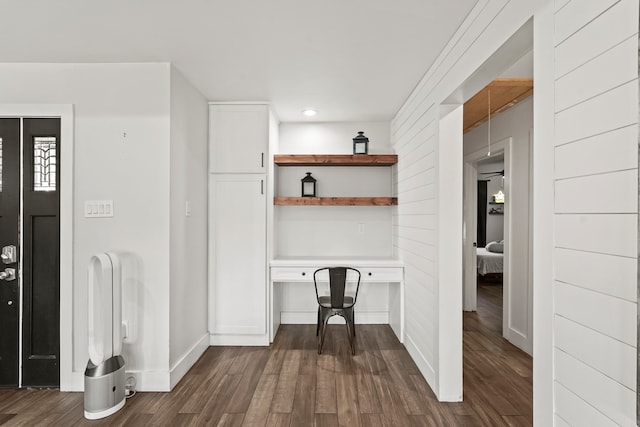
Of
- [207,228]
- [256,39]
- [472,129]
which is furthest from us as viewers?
[472,129]

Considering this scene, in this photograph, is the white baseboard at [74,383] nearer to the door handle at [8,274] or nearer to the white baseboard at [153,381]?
the white baseboard at [153,381]

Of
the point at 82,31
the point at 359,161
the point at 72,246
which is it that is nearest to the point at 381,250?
the point at 359,161

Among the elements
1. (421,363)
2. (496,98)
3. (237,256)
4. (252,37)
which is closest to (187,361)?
(237,256)

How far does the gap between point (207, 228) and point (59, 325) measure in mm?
1456

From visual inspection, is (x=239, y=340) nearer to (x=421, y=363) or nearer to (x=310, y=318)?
(x=310, y=318)

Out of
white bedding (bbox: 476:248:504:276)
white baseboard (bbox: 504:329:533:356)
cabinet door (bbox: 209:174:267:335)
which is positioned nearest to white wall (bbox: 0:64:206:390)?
cabinet door (bbox: 209:174:267:335)

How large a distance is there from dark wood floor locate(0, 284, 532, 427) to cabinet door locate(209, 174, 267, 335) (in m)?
0.31

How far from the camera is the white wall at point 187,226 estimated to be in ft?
9.25

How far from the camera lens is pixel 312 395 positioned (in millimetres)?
2637

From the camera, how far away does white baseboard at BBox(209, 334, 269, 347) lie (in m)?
3.67

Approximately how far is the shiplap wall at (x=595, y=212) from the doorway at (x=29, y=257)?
3.30 m

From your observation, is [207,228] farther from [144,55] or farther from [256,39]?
[256,39]

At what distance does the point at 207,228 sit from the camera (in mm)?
3652

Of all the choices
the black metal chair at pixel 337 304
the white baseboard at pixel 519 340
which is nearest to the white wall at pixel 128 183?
the black metal chair at pixel 337 304
